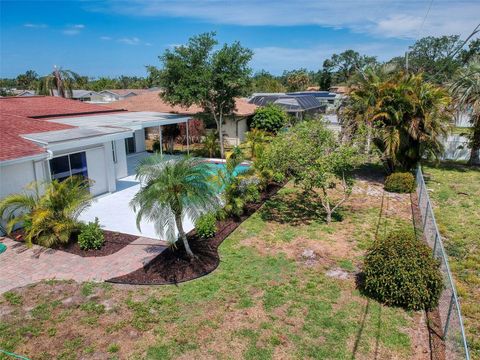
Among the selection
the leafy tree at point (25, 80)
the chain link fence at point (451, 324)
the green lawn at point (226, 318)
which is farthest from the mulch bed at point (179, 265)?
the leafy tree at point (25, 80)

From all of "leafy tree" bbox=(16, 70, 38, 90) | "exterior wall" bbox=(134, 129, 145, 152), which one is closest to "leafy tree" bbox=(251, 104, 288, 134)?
"exterior wall" bbox=(134, 129, 145, 152)

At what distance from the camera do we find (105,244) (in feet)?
37.3

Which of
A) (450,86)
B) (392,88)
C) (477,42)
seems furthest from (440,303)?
(477,42)

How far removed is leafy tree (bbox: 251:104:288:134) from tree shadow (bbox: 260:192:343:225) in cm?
1285

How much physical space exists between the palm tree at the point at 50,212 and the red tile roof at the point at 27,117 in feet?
5.30

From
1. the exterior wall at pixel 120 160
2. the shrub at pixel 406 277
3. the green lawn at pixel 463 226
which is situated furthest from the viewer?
the exterior wall at pixel 120 160

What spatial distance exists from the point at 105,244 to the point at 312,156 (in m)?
7.72

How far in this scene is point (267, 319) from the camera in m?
7.67

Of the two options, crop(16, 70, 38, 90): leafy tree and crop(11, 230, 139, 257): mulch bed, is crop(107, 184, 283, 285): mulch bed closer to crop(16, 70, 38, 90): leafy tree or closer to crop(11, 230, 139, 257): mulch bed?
crop(11, 230, 139, 257): mulch bed

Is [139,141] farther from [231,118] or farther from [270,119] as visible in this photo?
[270,119]

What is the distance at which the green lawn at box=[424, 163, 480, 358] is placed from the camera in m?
8.17

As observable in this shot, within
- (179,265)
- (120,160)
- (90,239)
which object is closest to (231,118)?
(120,160)

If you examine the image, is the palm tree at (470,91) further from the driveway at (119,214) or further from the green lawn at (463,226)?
the driveway at (119,214)

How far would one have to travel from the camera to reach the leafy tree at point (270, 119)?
28984 millimetres
